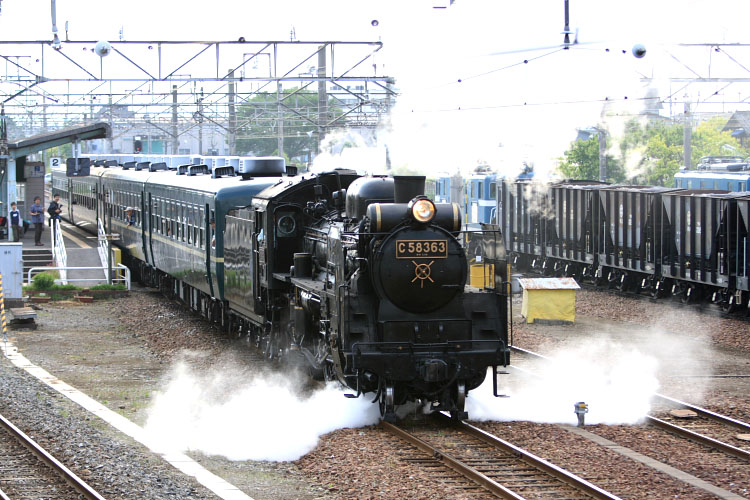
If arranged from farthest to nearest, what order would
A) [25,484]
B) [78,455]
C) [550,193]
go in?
[550,193]
[78,455]
[25,484]

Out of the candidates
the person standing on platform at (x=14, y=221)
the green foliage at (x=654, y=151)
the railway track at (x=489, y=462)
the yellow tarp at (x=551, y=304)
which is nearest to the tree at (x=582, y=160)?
the green foliage at (x=654, y=151)

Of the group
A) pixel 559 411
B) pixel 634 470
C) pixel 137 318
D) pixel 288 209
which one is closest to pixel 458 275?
pixel 559 411

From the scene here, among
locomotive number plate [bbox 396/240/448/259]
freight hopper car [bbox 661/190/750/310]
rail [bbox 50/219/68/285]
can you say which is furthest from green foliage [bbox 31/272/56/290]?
locomotive number plate [bbox 396/240/448/259]

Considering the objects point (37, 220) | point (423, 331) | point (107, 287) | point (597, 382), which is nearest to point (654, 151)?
point (37, 220)

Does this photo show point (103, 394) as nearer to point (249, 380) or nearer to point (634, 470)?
point (249, 380)

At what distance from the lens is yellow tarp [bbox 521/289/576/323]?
19.7m

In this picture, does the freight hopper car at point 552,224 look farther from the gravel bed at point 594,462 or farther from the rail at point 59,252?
the gravel bed at point 594,462

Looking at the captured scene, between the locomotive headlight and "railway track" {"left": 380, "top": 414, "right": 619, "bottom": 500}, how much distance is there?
2179 mm

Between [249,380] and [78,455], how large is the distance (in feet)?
13.6

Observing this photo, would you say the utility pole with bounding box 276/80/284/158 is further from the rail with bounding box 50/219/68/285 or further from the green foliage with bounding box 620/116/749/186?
the green foliage with bounding box 620/116/749/186

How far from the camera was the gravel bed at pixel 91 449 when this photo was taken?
27.9 feet

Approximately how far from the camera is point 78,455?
9734mm

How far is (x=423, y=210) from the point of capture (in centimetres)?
1040

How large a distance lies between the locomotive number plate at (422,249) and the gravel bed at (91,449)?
3.14 m
